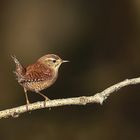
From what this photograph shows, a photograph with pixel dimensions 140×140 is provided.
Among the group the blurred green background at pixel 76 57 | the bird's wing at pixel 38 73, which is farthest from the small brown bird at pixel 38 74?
the blurred green background at pixel 76 57

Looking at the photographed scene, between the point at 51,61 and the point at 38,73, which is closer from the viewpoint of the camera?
the point at 38,73

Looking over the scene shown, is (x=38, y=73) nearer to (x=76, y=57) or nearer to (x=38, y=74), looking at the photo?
(x=38, y=74)

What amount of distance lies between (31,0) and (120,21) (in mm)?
1284

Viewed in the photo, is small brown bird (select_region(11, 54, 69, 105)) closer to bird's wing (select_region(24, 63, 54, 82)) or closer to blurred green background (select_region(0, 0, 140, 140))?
bird's wing (select_region(24, 63, 54, 82))

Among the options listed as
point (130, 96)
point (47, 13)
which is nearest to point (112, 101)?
point (130, 96)

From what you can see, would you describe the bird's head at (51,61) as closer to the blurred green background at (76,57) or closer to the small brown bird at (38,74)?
the small brown bird at (38,74)

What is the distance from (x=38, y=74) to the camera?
14.9ft

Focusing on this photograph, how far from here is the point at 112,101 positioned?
8859mm

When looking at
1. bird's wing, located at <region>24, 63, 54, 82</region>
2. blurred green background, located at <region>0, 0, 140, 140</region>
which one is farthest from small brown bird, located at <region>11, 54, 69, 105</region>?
blurred green background, located at <region>0, 0, 140, 140</region>

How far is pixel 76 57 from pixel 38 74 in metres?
4.06

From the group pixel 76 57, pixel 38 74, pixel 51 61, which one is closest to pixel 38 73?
pixel 38 74

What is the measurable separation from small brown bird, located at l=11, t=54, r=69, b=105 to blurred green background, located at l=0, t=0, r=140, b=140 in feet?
11.7

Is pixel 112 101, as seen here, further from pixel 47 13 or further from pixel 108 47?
pixel 47 13

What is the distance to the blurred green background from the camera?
8.41 metres
